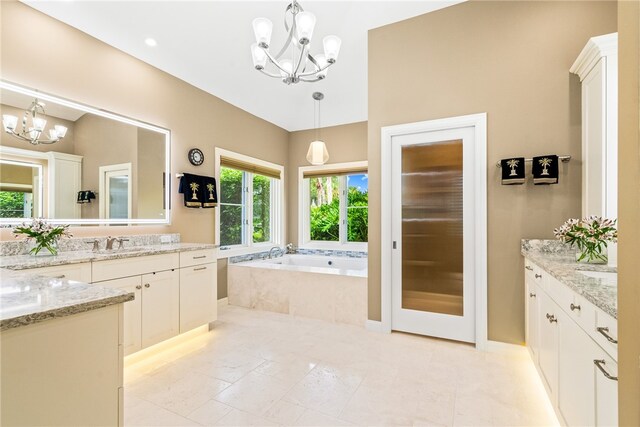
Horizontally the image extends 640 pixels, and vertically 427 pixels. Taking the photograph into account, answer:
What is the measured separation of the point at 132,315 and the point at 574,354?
291 centimetres

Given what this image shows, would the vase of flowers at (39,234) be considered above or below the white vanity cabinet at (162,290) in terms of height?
above

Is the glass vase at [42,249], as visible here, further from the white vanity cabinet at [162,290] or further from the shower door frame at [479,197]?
the shower door frame at [479,197]

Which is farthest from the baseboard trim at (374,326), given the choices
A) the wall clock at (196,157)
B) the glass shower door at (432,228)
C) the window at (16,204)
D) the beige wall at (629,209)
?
the window at (16,204)

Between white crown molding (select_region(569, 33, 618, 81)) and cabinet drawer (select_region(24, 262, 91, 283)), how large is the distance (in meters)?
3.88

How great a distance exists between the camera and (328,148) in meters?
5.22

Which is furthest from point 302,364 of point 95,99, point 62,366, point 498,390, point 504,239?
point 95,99

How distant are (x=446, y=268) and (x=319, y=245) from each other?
268 cm

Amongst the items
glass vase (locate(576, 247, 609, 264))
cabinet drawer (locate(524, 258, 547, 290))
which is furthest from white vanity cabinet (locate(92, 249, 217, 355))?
glass vase (locate(576, 247, 609, 264))

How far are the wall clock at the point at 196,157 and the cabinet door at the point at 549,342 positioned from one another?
3.65 m

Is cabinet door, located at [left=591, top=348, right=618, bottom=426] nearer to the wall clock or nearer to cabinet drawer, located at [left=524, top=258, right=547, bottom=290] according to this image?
cabinet drawer, located at [left=524, top=258, right=547, bottom=290]

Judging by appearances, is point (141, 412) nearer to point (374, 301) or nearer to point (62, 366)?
point (62, 366)

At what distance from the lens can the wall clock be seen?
367 centimetres

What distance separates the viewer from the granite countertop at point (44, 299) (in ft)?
2.67

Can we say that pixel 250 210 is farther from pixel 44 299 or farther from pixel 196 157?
pixel 44 299
